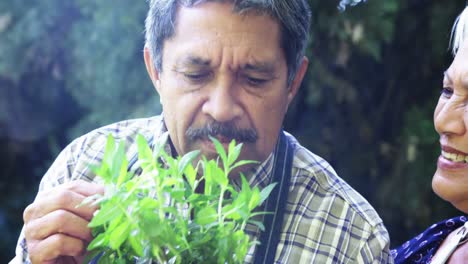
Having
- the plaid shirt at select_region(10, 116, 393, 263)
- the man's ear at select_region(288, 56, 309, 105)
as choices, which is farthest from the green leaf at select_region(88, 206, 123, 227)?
the man's ear at select_region(288, 56, 309, 105)

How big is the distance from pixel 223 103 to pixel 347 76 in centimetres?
160

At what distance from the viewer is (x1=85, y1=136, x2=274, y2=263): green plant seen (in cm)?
117

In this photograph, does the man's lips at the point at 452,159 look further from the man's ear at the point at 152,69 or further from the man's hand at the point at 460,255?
the man's ear at the point at 152,69

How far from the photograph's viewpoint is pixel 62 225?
148 cm

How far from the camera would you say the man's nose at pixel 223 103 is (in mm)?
1722

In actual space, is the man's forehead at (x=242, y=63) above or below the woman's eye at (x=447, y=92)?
above

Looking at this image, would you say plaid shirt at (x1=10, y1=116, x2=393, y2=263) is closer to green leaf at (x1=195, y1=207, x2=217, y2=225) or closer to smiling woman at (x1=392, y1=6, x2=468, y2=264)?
smiling woman at (x1=392, y1=6, x2=468, y2=264)

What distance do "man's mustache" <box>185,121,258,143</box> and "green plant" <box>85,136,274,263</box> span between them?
0.48m

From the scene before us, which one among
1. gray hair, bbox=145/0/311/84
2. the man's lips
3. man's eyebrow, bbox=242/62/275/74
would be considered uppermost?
gray hair, bbox=145/0/311/84

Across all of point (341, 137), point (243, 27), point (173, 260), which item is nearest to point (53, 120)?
point (341, 137)

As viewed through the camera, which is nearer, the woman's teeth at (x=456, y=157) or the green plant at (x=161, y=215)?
the green plant at (x=161, y=215)

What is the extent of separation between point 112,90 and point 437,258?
5.89 ft

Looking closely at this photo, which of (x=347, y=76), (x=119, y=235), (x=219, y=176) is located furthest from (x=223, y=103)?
(x=347, y=76)

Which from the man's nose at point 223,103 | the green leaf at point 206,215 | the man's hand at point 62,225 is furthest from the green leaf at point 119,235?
the man's nose at point 223,103
